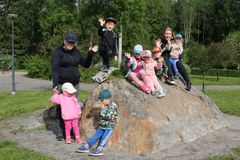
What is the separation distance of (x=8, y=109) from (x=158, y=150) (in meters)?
7.39

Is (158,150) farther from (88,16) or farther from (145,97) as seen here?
(88,16)

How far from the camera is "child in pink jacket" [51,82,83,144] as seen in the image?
27.8 ft

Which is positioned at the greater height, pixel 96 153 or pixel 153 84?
pixel 153 84

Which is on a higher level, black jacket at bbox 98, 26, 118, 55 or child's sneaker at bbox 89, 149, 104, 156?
black jacket at bbox 98, 26, 118, 55

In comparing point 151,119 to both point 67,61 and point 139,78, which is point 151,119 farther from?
point 67,61

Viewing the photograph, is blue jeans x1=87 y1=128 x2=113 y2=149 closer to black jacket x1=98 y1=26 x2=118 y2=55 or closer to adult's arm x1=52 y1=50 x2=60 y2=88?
adult's arm x1=52 y1=50 x2=60 y2=88

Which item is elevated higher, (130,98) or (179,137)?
(130,98)

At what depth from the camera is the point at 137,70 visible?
938 cm

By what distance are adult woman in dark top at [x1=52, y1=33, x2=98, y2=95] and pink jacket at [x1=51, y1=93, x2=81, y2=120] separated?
0.27m

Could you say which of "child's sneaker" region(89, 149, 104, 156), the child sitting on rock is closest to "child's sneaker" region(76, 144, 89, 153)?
the child sitting on rock

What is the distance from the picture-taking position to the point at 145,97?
8984 mm

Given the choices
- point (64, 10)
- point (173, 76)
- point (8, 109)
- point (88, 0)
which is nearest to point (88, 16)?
point (88, 0)

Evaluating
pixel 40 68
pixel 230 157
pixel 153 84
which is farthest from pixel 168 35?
pixel 40 68

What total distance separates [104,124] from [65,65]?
5.34 ft
